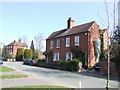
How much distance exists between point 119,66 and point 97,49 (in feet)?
43.1

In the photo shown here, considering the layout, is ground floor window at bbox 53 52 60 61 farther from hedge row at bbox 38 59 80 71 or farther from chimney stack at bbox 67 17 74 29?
hedge row at bbox 38 59 80 71

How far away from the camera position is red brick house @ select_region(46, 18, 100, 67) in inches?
1630

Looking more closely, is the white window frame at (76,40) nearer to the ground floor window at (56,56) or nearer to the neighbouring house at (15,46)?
the ground floor window at (56,56)

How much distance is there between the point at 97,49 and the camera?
42469mm

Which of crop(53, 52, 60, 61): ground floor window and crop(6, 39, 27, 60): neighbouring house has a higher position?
crop(6, 39, 27, 60): neighbouring house

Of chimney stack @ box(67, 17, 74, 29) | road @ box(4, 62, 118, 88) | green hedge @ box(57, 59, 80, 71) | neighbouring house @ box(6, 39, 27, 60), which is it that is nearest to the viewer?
road @ box(4, 62, 118, 88)

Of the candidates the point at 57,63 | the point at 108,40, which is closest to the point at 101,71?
the point at 57,63

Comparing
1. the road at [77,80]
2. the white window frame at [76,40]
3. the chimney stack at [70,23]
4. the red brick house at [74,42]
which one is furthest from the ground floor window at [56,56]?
the road at [77,80]

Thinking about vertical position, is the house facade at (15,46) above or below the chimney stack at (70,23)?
below

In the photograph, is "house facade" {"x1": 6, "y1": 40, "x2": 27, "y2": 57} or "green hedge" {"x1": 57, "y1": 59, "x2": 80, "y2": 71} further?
"house facade" {"x1": 6, "y1": 40, "x2": 27, "y2": 57}

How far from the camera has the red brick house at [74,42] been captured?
4141 cm

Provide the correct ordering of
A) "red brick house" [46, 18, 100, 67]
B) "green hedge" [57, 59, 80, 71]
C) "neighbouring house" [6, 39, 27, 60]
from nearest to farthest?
"green hedge" [57, 59, 80, 71] < "red brick house" [46, 18, 100, 67] < "neighbouring house" [6, 39, 27, 60]

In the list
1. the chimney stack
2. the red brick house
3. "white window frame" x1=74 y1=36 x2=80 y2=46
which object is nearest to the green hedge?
the red brick house

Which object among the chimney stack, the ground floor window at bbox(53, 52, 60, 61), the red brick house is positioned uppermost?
the chimney stack
